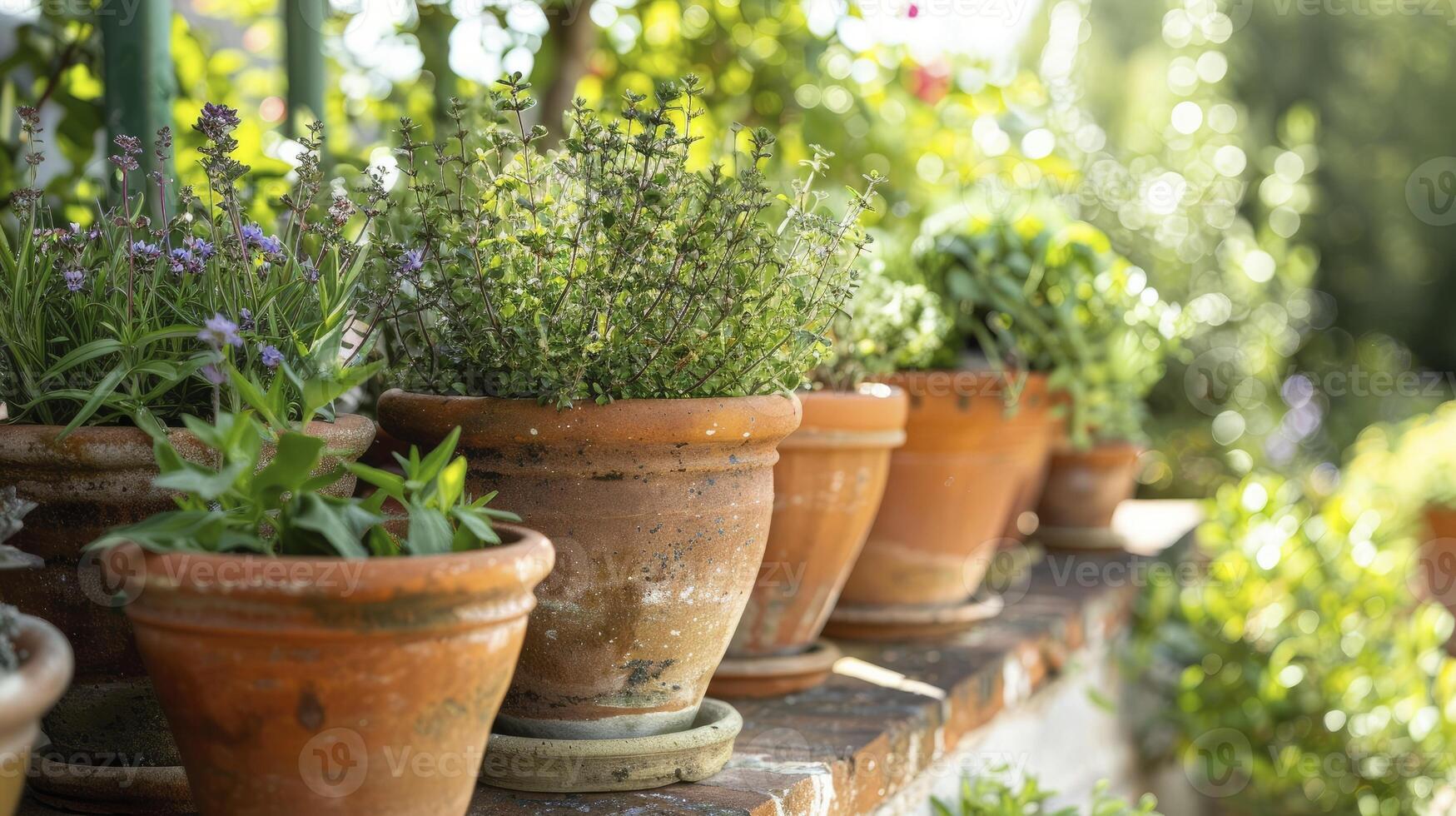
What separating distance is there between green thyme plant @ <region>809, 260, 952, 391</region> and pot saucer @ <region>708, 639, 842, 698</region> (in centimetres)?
47

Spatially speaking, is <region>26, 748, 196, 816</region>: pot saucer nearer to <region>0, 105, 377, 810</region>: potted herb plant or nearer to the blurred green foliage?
<region>0, 105, 377, 810</region>: potted herb plant

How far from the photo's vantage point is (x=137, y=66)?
177 cm

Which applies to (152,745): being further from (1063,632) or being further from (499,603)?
(1063,632)

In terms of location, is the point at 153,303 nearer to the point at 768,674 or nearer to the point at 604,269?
the point at 604,269

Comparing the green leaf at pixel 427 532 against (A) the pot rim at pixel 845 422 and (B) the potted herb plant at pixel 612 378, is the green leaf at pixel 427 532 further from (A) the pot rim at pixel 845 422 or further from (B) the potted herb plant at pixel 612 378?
(A) the pot rim at pixel 845 422

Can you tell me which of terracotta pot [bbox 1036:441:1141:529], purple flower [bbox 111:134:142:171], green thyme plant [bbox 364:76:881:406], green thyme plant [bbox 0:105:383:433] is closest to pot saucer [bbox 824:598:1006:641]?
green thyme plant [bbox 364:76:881:406]

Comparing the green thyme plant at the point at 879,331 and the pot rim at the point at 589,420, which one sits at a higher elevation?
the pot rim at the point at 589,420

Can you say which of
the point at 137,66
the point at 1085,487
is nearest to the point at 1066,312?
the point at 1085,487

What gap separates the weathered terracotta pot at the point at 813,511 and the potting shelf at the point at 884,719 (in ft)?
0.44

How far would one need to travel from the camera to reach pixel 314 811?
1039mm

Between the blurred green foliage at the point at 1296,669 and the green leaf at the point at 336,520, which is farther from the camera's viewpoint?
the blurred green foliage at the point at 1296,669

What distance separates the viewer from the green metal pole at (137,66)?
5.80 ft

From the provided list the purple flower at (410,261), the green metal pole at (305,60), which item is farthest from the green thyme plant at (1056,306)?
the purple flower at (410,261)

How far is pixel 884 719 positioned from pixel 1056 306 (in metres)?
A: 1.13
